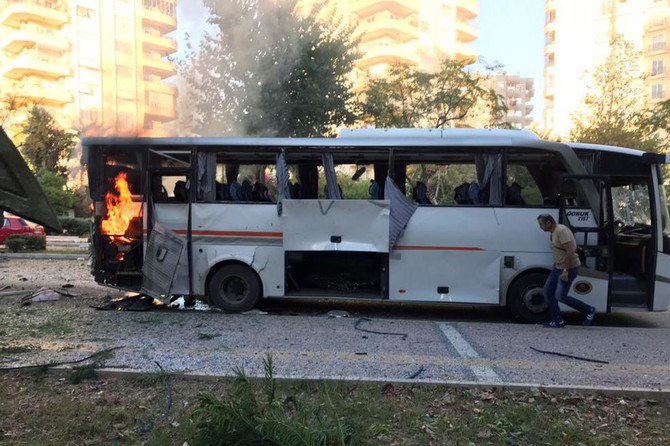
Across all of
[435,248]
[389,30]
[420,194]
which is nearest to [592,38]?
[389,30]

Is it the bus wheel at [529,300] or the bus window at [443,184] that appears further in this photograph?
the bus window at [443,184]

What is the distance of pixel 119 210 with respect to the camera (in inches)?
336

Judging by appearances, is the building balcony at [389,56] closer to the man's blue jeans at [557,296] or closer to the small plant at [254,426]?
the man's blue jeans at [557,296]

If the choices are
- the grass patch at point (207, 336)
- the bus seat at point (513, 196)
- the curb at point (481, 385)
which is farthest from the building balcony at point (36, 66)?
the bus seat at point (513, 196)

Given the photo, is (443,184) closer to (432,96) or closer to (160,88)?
(160,88)

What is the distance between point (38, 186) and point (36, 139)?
63.6ft

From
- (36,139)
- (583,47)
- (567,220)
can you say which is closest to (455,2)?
(567,220)

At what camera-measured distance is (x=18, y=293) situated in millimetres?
9484

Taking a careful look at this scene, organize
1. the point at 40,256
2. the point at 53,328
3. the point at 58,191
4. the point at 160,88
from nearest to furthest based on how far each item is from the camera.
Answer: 1. the point at 160,88
2. the point at 53,328
3. the point at 40,256
4. the point at 58,191

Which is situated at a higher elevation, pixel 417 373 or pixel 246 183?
pixel 246 183

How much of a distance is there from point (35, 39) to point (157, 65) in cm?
132

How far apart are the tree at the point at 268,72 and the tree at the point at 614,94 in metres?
15.3

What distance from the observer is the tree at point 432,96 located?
63.5 ft

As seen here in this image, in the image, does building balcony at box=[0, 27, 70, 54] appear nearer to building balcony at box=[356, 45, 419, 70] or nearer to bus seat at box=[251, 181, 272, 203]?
bus seat at box=[251, 181, 272, 203]
